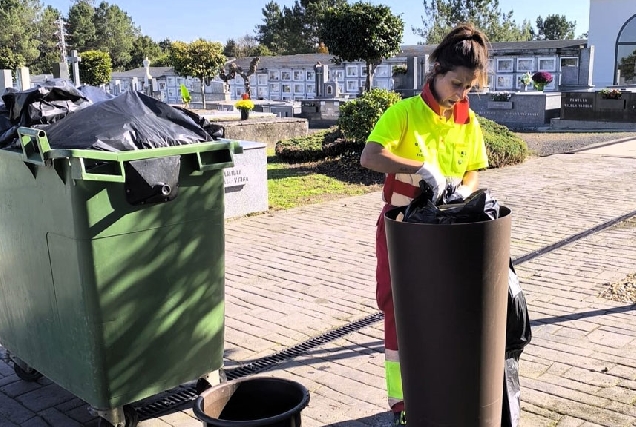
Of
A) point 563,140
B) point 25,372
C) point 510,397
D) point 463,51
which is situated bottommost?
point 563,140

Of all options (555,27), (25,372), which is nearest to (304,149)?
(25,372)

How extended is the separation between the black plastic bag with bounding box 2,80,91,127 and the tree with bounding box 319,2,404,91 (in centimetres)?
1757

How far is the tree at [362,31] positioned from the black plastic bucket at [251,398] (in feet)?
61.0

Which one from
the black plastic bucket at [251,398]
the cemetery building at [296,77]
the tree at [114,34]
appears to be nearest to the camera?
the black plastic bucket at [251,398]

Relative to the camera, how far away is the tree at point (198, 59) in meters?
36.7

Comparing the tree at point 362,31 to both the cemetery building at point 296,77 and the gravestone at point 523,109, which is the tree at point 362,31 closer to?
the gravestone at point 523,109

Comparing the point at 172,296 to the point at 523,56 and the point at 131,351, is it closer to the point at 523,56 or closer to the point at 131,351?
the point at 131,351

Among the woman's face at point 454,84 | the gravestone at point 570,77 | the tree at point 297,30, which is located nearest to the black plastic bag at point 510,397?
the woman's face at point 454,84

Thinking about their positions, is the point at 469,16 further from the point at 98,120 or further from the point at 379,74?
the point at 98,120

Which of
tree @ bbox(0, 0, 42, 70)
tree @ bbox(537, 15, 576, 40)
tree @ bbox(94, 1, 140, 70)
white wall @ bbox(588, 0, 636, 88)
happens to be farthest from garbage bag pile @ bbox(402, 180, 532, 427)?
tree @ bbox(537, 15, 576, 40)

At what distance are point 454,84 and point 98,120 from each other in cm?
160

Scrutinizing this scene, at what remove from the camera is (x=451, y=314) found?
2.39 metres

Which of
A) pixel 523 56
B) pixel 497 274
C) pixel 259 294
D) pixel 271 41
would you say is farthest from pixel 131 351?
pixel 271 41

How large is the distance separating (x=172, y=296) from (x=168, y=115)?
880mm
